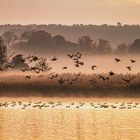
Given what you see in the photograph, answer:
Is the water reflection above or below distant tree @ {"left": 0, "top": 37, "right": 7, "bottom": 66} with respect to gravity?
below

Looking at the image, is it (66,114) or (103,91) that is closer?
(66,114)

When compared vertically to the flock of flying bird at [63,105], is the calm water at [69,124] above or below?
below

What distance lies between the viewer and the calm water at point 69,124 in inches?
2106

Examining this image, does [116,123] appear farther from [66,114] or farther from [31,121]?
[66,114]

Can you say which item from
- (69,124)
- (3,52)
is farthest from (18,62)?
(69,124)

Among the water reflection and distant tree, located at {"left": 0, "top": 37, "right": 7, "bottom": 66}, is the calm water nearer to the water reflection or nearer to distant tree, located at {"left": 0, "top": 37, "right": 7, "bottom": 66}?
the water reflection

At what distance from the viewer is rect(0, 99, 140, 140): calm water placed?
5350 centimetres

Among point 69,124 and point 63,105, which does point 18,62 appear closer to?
point 63,105

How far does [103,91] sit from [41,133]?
19118 millimetres

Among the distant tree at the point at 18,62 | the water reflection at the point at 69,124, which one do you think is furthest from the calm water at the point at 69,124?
the distant tree at the point at 18,62

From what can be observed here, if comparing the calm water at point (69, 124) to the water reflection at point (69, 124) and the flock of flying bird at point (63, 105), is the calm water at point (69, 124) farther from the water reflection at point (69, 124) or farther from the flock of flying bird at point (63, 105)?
the flock of flying bird at point (63, 105)

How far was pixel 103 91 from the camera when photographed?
73.8m

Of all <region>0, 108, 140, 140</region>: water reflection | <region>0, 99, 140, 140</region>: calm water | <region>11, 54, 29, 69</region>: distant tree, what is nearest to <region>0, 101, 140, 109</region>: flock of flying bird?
<region>0, 99, 140, 140</region>: calm water

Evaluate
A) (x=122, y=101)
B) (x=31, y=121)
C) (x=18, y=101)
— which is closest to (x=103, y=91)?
(x=122, y=101)
